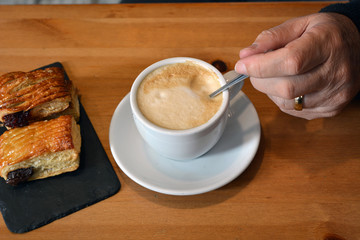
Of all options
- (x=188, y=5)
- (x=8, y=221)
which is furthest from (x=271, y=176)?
(x=188, y=5)

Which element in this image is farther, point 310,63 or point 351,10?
point 351,10

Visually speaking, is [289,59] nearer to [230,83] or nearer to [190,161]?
[230,83]

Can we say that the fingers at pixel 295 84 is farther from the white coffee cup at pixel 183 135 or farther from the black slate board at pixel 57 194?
the black slate board at pixel 57 194

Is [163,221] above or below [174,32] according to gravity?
below

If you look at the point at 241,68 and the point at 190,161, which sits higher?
the point at 241,68

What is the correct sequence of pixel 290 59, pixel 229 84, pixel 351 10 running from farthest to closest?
pixel 351 10 → pixel 229 84 → pixel 290 59

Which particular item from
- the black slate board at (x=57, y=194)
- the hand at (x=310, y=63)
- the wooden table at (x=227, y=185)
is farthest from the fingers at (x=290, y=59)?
the black slate board at (x=57, y=194)

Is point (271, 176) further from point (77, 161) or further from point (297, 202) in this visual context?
point (77, 161)

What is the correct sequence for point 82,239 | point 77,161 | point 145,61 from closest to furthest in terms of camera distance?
1. point 82,239
2. point 77,161
3. point 145,61

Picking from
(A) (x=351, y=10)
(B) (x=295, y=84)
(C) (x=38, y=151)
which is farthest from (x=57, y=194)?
(A) (x=351, y=10)
